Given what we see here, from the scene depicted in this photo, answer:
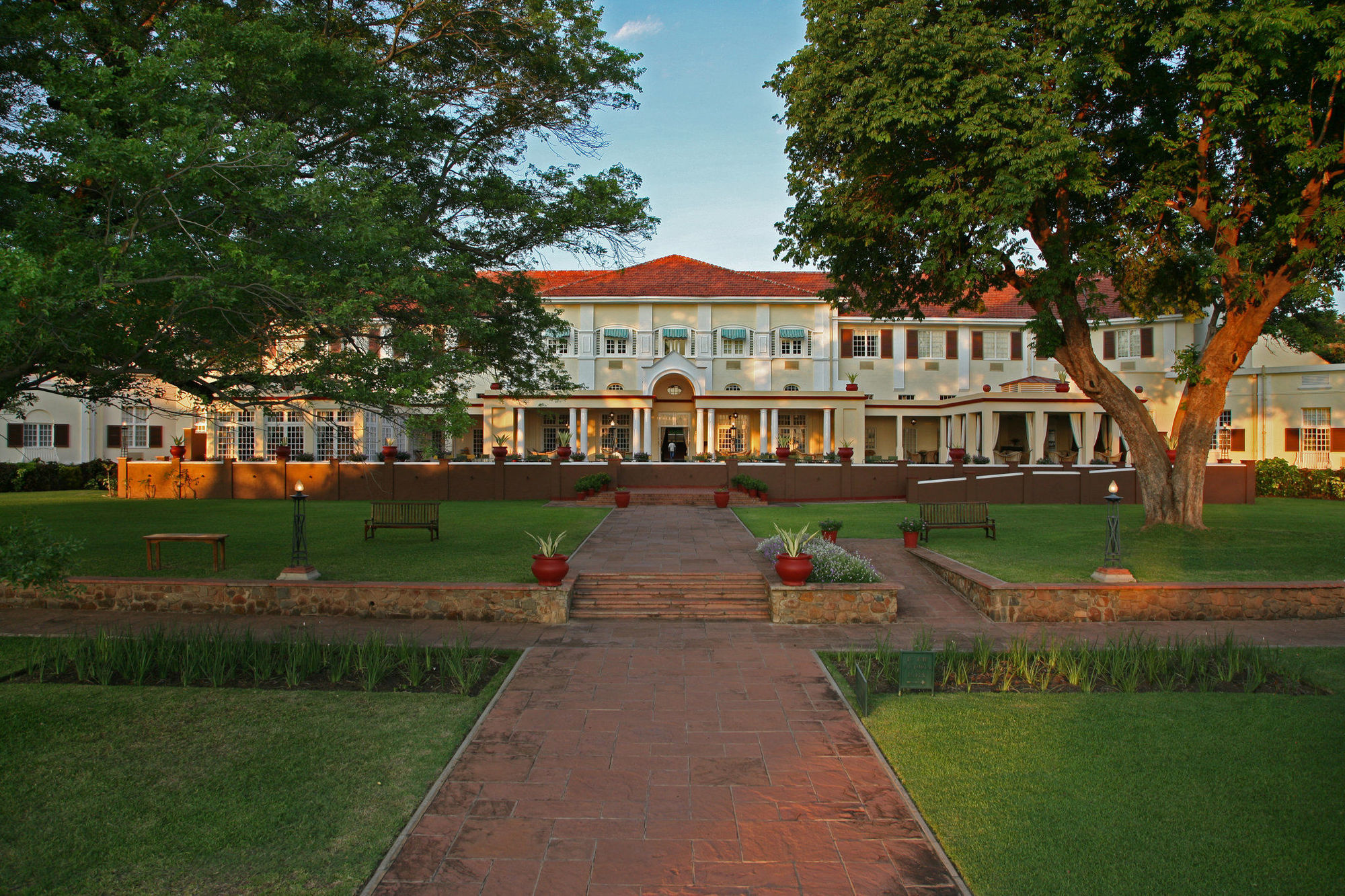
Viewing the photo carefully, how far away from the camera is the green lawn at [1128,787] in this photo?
4012mm

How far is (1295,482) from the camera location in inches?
1048

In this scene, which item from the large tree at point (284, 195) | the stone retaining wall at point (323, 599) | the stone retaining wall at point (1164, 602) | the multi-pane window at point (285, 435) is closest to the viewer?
the large tree at point (284, 195)

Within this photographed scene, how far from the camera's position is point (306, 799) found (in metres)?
4.83

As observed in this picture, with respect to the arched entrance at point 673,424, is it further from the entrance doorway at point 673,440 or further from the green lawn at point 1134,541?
the green lawn at point 1134,541

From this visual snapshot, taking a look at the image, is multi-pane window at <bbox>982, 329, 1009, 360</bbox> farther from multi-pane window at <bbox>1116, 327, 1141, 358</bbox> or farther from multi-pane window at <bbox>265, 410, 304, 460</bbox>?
multi-pane window at <bbox>265, 410, 304, 460</bbox>

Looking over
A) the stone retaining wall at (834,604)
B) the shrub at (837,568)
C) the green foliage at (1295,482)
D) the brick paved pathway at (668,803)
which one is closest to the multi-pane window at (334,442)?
the shrub at (837,568)

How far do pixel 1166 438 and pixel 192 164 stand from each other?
3318 cm

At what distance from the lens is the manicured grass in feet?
13.3

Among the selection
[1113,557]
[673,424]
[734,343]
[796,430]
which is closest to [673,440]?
[673,424]

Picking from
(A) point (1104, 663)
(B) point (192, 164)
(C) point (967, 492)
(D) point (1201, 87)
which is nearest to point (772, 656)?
(A) point (1104, 663)

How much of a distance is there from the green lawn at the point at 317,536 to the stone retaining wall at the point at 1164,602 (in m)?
Result: 6.96

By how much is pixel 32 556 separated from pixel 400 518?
1023 centimetres

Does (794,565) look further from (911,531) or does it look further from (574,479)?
(574,479)

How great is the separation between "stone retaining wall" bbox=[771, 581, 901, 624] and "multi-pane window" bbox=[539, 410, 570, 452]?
75.2ft
